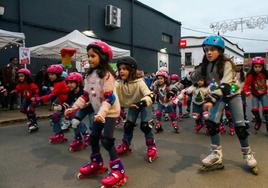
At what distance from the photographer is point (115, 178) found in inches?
157

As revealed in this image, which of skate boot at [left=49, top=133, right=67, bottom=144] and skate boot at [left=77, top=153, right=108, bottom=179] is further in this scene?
skate boot at [left=49, top=133, right=67, bottom=144]

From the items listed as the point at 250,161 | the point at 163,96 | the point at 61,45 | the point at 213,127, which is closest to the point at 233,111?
the point at 213,127

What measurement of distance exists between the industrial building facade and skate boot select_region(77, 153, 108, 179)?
10.4 metres

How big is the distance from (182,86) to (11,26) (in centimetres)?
1086

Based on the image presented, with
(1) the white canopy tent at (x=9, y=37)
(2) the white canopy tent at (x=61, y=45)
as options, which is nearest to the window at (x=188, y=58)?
(2) the white canopy tent at (x=61, y=45)

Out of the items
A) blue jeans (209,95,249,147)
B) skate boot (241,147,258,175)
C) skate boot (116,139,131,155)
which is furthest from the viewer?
skate boot (116,139,131,155)

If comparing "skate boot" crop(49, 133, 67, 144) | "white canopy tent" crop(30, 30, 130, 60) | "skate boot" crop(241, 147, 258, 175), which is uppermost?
"white canopy tent" crop(30, 30, 130, 60)

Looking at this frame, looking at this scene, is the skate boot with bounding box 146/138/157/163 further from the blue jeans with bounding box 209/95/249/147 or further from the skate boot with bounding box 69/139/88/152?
the skate boot with bounding box 69/139/88/152

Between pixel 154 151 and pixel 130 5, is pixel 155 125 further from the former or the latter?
pixel 130 5

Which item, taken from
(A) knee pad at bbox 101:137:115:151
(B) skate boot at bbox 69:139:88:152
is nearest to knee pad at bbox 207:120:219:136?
(A) knee pad at bbox 101:137:115:151

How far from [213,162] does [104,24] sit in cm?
1680

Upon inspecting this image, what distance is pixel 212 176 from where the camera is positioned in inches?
175

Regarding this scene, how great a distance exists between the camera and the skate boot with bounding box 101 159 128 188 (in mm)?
3923

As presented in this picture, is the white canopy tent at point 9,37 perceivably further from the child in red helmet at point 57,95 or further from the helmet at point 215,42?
the helmet at point 215,42
